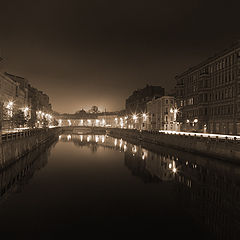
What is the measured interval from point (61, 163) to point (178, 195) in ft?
83.1

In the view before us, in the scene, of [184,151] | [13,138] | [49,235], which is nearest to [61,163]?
[13,138]

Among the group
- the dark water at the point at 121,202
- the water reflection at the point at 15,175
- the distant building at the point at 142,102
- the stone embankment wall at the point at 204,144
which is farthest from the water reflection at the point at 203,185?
the distant building at the point at 142,102

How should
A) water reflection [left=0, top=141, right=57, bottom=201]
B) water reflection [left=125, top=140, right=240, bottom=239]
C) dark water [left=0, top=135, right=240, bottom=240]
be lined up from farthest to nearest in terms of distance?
water reflection [left=0, top=141, right=57, bottom=201] → water reflection [left=125, top=140, right=240, bottom=239] → dark water [left=0, top=135, right=240, bottom=240]

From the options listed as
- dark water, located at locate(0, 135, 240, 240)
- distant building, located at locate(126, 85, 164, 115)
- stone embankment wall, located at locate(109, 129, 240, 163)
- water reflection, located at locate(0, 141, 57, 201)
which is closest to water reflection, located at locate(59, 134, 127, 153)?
stone embankment wall, located at locate(109, 129, 240, 163)

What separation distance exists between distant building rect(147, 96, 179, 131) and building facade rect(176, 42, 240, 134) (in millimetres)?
14199

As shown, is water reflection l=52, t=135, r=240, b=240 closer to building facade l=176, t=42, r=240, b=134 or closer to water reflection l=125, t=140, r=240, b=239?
water reflection l=125, t=140, r=240, b=239

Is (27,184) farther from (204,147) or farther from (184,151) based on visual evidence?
(184,151)

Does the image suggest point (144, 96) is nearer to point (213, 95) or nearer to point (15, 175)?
point (213, 95)

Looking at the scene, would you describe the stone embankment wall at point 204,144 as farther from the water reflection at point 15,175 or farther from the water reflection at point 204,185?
the water reflection at point 15,175

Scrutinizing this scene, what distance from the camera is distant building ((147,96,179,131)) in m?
97.8

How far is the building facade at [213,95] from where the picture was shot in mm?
55094

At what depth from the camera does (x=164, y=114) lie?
9956 centimetres

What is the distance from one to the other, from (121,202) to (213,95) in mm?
51680

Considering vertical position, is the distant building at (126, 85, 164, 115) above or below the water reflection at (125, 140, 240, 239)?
above
